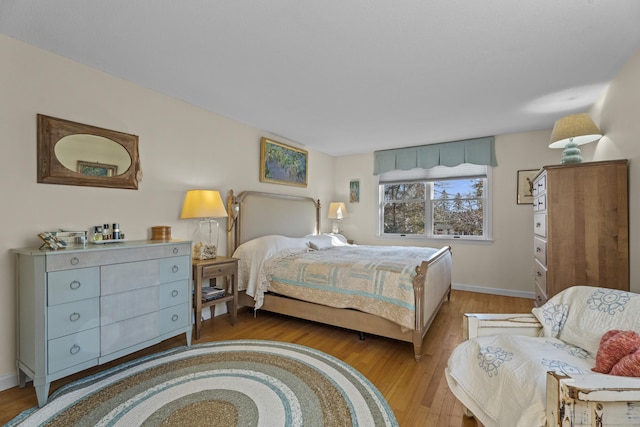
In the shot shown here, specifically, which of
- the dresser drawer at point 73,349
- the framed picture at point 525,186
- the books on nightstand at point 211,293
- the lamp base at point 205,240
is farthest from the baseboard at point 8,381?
the framed picture at point 525,186

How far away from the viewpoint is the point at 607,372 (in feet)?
3.75

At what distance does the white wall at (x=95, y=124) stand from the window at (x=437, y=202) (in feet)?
9.51

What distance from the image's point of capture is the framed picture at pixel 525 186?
13.2 ft

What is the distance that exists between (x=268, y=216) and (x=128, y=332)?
2.16 meters

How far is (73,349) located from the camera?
6.01 feet

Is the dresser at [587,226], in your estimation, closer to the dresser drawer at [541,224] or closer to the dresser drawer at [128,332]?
the dresser drawer at [541,224]

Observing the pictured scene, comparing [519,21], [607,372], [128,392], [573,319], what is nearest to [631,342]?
[607,372]

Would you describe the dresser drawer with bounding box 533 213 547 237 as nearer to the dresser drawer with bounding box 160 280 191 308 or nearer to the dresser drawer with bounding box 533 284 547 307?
the dresser drawer with bounding box 533 284 547 307

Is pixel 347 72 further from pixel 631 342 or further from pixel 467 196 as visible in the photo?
pixel 467 196

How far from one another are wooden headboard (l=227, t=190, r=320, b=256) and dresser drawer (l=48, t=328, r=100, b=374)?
160 centimetres

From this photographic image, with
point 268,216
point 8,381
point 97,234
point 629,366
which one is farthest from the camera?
point 268,216

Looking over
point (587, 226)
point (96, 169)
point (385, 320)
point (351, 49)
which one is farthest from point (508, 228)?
point (96, 169)

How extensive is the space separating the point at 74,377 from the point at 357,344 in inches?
87.1

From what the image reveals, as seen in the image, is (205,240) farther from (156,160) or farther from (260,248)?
(156,160)
